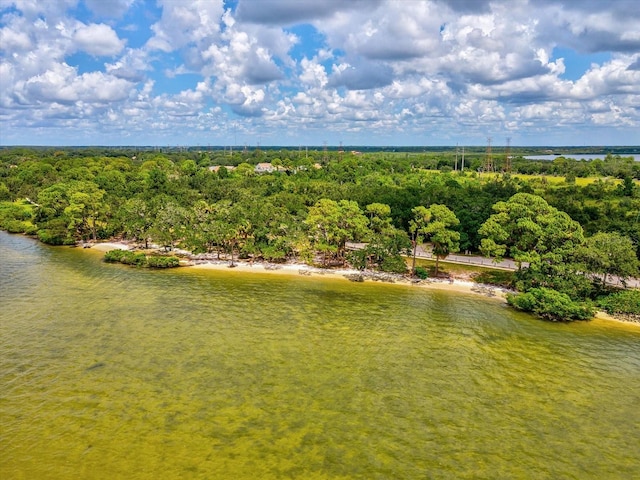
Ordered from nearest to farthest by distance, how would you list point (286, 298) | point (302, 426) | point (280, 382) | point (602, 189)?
point (302, 426) → point (280, 382) → point (286, 298) → point (602, 189)

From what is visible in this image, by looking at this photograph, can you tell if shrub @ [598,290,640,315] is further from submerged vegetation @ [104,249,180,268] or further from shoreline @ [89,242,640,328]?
submerged vegetation @ [104,249,180,268]

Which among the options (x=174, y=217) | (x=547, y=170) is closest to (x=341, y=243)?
(x=174, y=217)

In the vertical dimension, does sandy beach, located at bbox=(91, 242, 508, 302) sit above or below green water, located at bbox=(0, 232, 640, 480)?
above

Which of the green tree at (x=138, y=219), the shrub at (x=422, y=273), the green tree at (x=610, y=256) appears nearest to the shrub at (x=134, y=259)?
the green tree at (x=138, y=219)

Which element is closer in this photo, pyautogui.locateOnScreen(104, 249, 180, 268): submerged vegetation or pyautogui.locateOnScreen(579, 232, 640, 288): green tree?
pyautogui.locateOnScreen(579, 232, 640, 288): green tree

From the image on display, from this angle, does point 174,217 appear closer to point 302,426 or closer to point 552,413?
point 302,426

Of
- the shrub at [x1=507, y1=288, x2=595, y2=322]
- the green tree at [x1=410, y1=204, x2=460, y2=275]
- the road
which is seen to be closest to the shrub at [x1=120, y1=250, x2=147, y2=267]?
the road
